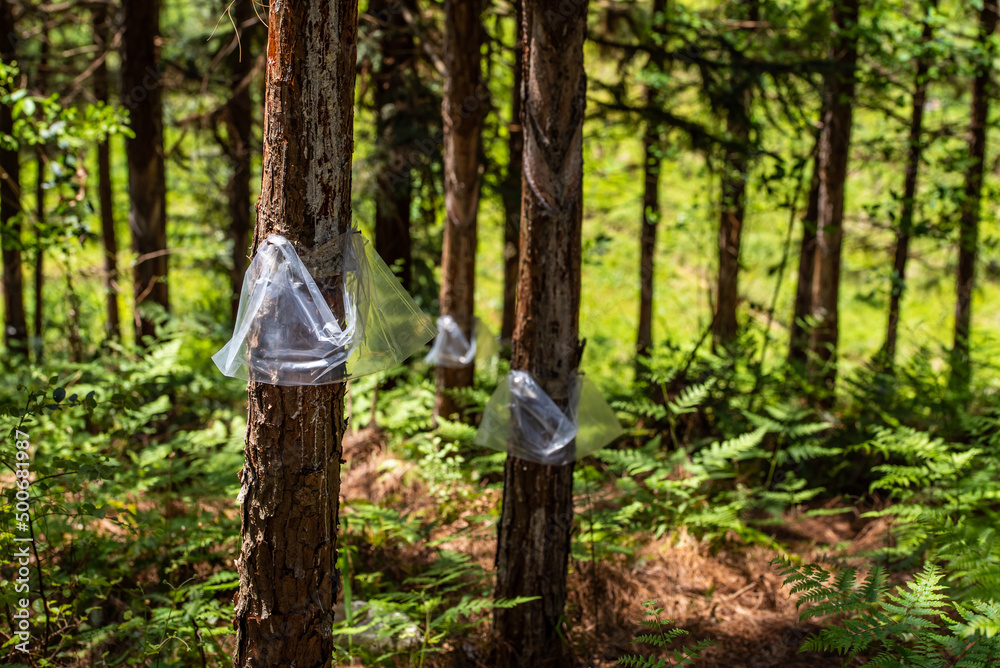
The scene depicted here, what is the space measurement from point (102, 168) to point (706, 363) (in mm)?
7377

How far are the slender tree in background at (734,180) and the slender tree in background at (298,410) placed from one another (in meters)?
3.58

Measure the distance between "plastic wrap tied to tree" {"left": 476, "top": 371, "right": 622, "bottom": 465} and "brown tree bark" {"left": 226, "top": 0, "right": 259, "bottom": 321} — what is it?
464cm

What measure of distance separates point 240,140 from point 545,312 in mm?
5656

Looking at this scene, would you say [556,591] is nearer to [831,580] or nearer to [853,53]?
[831,580]

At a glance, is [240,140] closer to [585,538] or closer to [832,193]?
[585,538]

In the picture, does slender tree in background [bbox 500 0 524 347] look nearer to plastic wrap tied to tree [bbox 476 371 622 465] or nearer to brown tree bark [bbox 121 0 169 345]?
plastic wrap tied to tree [bbox 476 371 622 465]

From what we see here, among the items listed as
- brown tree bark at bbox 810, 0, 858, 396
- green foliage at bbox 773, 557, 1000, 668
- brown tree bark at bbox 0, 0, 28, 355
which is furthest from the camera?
brown tree bark at bbox 810, 0, 858, 396

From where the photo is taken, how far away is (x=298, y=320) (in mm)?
2195

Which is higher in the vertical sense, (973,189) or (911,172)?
(911,172)

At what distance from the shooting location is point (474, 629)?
3.45 m

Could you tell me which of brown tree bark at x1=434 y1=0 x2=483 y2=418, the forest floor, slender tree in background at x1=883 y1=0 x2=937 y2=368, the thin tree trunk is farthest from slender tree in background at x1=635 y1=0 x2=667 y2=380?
the forest floor

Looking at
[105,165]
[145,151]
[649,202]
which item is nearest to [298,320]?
[145,151]

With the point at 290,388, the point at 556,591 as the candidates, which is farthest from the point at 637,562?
the point at 290,388

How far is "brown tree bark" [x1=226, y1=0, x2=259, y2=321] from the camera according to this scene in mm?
6980
